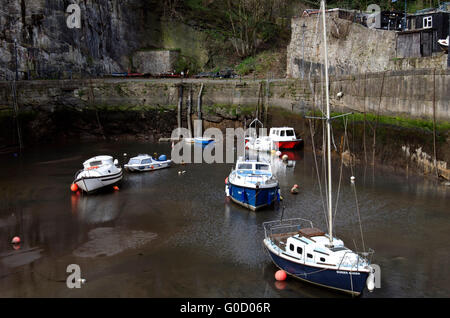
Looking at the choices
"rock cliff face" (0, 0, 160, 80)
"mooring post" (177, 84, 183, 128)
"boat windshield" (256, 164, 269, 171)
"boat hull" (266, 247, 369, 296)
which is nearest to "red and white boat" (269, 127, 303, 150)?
"mooring post" (177, 84, 183, 128)

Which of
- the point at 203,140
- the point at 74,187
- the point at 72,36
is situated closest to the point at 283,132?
the point at 203,140

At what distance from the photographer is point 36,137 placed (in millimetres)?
42500

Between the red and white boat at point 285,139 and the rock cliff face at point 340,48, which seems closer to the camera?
the red and white boat at point 285,139

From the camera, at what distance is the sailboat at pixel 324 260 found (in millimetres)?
13633

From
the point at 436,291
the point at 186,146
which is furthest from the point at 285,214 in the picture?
the point at 186,146

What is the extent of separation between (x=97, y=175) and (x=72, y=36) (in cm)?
2658

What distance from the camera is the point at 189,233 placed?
19391 mm

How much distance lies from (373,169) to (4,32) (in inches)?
1241

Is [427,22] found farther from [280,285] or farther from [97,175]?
[280,285]

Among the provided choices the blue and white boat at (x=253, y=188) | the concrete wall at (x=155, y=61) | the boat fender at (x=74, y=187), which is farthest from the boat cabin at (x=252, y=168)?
the concrete wall at (x=155, y=61)

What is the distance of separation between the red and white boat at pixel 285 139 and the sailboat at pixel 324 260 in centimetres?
2248

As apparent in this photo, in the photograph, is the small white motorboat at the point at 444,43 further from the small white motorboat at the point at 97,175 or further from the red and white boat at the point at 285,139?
the small white motorboat at the point at 97,175
